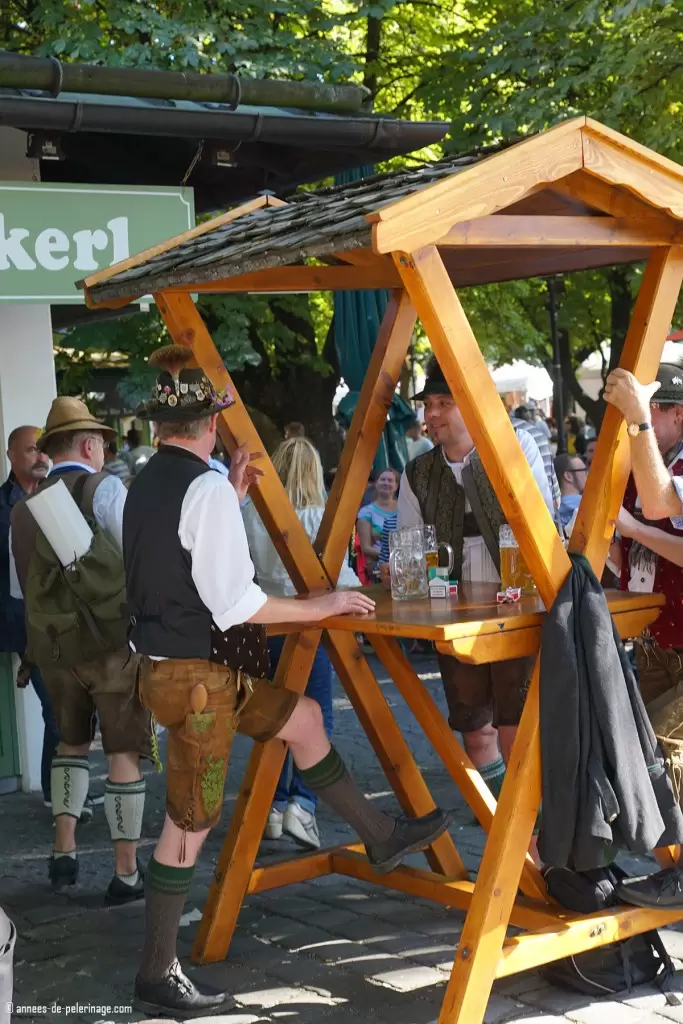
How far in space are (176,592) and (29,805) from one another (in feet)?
11.1

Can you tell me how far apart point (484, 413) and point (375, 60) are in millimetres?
12337

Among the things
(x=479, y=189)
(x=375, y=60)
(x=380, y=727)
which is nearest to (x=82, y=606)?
(x=380, y=727)

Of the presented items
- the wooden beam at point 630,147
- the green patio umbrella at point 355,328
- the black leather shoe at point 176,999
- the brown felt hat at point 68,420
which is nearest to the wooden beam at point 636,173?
the wooden beam at point 630,147

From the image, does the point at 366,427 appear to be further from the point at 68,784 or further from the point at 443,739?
the point at 68,784

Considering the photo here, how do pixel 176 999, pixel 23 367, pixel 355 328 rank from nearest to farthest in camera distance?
pixel 176 999
pixel 23 367
pixel 355 328

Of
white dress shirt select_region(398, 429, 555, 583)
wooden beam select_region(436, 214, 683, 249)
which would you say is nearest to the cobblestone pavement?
white dress shirt select_region(398, 429, 555, 583)

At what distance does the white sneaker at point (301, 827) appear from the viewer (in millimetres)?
5777

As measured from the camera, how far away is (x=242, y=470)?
4.42 m

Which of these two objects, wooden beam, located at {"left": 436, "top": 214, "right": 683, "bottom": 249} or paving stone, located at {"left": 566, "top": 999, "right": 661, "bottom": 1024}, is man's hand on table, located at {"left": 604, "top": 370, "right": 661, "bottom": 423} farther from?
paving stone, located at {"left": 566, "top": 999, "right": 661, "bottom": 1024}

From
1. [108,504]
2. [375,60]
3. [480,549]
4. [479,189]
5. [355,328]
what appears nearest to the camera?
[479,189]

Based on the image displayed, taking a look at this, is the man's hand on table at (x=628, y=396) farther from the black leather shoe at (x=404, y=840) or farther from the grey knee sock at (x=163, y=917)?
the grey knee sock at (x=163, y=917)

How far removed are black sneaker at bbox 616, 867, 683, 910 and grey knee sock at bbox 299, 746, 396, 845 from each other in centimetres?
80

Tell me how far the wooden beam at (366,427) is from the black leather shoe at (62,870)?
181cm

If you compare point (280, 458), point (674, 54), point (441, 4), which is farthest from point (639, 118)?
point (280, 458)
